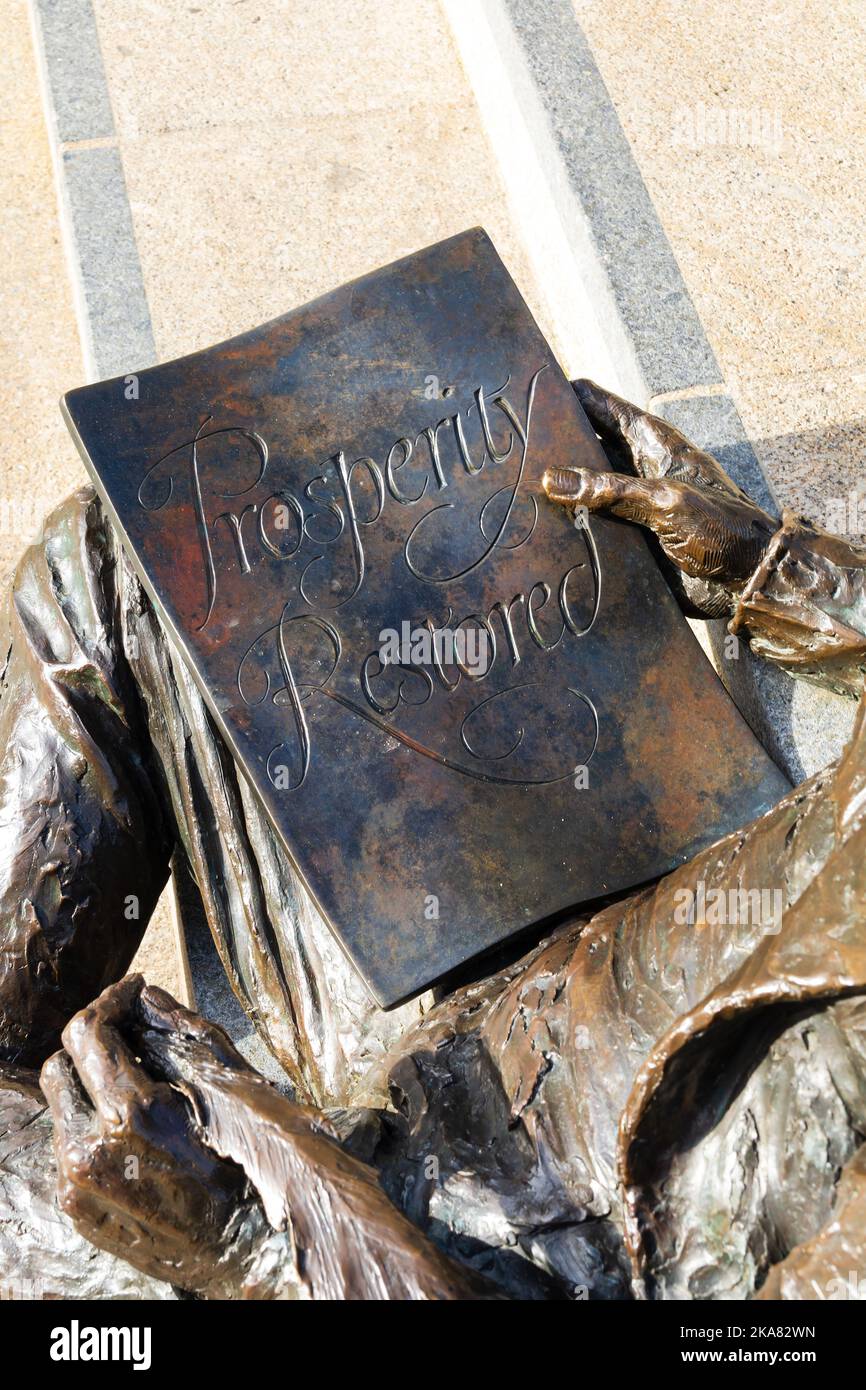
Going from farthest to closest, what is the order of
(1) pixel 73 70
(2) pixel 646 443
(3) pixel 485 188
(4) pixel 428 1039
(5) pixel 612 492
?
(1) pixel 73 70, (3) pixel 485 188, (2) pixel 646 443, (5) pixel 612 492, (4) pixel 428 1039

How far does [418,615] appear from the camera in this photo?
2.83 metres

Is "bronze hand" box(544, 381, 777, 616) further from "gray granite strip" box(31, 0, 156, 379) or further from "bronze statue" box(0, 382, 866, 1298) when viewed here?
"gray granite strip" box(31, 0, 156, 379)

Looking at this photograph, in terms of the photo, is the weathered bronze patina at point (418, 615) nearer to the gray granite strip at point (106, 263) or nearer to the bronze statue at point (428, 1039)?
the bronze statue at point (428, 1039)

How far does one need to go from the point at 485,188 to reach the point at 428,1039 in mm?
3362

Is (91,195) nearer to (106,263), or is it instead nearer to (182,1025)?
(106,263)

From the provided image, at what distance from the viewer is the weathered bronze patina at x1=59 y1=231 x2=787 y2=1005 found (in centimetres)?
266

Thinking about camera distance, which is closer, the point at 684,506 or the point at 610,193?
the point at 684,506

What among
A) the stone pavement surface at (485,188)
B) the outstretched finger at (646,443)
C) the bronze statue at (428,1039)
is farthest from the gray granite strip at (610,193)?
the bronze statue at (428,1039)

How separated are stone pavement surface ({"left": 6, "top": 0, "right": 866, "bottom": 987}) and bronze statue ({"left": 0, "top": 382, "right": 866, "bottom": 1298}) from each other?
99 cm

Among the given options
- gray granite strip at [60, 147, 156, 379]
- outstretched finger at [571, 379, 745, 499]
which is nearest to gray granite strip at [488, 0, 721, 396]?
outstretched finger at [571, 379, 745, 499]

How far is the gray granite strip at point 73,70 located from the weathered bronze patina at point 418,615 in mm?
2366

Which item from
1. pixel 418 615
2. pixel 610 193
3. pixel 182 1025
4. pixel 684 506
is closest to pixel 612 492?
pixel 684 506

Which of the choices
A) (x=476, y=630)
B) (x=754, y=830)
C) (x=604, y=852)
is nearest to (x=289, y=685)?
(x=476, y=630)

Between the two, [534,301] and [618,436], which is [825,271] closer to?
[534,301]
